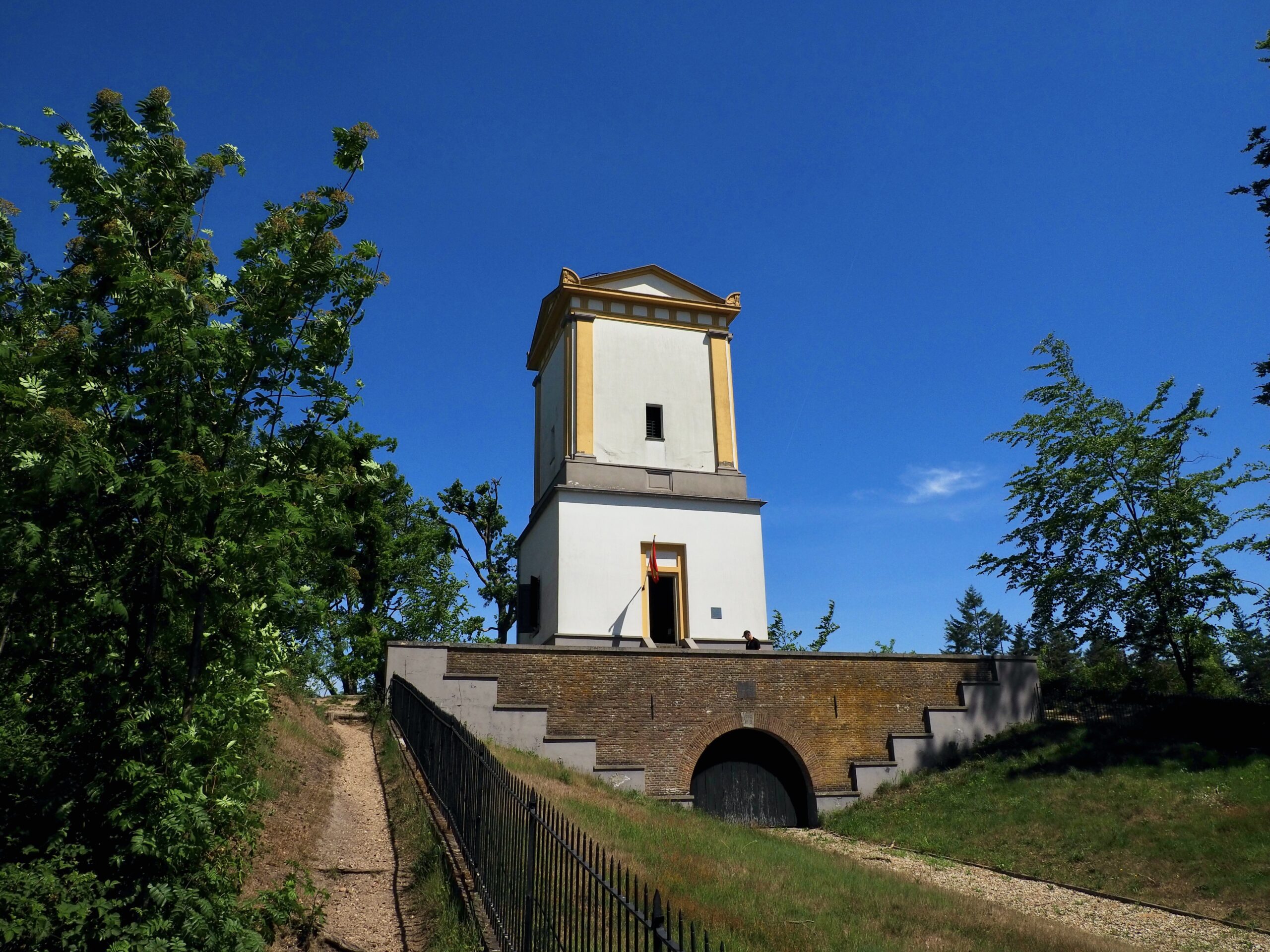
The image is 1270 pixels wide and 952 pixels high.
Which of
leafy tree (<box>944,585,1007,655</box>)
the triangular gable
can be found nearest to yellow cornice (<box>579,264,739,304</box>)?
the triangular gable

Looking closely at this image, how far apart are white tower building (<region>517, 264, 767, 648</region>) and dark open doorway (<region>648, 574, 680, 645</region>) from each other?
43 millimetres

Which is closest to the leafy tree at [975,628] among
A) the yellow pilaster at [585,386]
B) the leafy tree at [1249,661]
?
the leafy tree at [1249,661]

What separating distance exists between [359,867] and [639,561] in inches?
553

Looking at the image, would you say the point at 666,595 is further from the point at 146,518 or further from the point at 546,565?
the point at 146,518

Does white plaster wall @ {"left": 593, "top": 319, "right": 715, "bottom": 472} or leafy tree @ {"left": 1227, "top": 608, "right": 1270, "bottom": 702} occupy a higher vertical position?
white plaster wall @ {"left": 593, "top": 319, "right": 715, "bottom": 472}

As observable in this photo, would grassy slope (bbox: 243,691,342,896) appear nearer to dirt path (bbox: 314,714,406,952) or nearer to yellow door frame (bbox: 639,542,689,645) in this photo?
dirt path (bbox: 314,714,406,952)

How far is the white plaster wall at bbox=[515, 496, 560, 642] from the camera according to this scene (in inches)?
870

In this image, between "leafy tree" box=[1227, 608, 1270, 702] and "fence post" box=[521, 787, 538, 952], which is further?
"leafy tree" box=[1227, 608, 1270, 702]

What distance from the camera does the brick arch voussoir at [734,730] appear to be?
18.0 meters

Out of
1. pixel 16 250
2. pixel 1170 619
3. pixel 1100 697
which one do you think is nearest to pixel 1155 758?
pixel 1100 697

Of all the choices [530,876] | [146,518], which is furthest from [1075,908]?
[146,518]

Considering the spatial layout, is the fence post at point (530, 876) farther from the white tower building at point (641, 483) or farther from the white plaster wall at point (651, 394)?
the white plaster wall at point (651, 394)

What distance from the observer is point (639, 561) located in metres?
22.6

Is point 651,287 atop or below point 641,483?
atop
